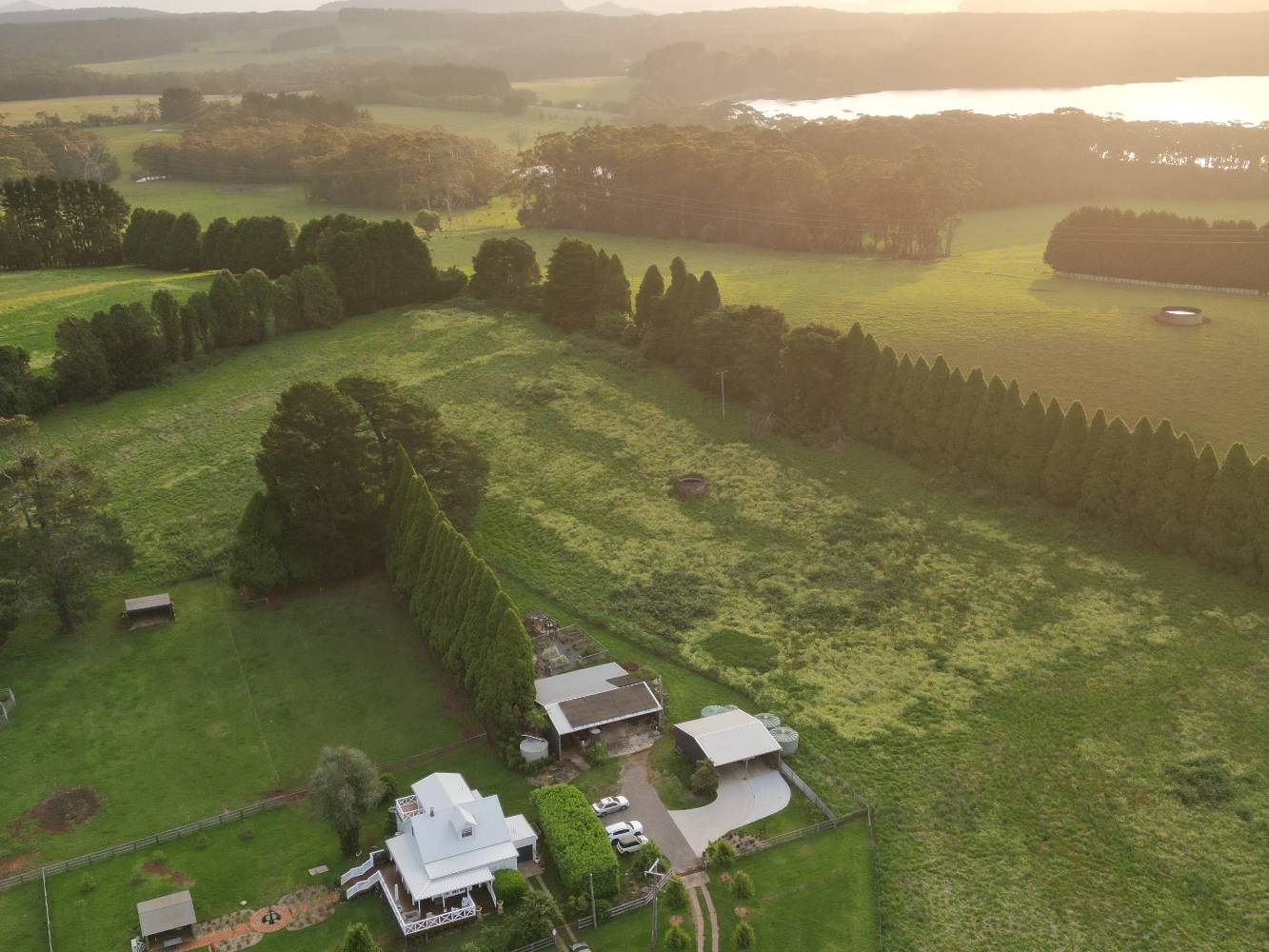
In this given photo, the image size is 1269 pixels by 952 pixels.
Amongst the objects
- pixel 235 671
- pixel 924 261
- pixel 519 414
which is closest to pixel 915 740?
pixel 235 671

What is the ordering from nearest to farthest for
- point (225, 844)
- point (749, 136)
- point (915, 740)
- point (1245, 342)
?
point (225, 844), point (915, 740), point (1245, 342), point (749, 136)

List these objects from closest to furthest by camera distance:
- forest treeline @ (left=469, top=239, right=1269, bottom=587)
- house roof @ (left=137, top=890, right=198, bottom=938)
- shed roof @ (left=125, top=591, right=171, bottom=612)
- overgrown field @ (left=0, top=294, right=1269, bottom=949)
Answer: house roof @ (left=137, top=890, right=198, bottom=938)
overgrown field @ (left=0, top=294, right=1269, bottom=949)
forest treeline @ (left=469, top=239, right=1269, bottom=587)
shed roof @ (left=125, top=591, right=171, bottom=612)

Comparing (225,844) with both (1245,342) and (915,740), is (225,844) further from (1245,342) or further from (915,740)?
(1245,342)

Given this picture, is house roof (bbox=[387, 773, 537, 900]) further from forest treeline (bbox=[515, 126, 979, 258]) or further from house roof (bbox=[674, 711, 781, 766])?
forest treeline (bbox=[515, 126, 979, 258])

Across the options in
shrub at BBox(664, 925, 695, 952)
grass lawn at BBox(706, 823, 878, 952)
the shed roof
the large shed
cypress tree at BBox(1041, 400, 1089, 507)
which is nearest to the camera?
shrub at BBox(664, 925, 695, 952)

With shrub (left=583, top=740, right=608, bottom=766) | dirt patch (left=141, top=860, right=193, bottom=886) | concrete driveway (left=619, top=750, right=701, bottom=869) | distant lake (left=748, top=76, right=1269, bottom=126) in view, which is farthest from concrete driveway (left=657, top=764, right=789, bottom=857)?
distant lake (left=748, top=76, right=1269, bottom=126)

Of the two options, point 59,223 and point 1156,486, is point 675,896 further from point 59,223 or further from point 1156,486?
point 59,223
